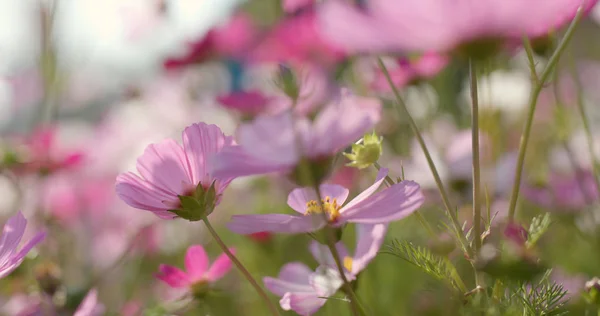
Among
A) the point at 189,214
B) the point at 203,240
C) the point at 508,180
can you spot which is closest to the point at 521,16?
the point at 189,214

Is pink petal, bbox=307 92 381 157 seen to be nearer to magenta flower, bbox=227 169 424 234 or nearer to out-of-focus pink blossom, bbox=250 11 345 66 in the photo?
magenta flower, bbox=227 169 424 234

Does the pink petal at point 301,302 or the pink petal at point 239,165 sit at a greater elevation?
the pink petal at point 239,165

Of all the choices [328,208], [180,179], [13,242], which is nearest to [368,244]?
→ [328,208]

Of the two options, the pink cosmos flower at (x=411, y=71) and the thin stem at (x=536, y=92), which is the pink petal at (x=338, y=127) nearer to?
the thin stem at (x=536, y=92)

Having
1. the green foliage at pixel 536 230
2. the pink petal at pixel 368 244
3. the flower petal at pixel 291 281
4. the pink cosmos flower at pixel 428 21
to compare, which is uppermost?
the pink cosmos flower at pixel 428 21

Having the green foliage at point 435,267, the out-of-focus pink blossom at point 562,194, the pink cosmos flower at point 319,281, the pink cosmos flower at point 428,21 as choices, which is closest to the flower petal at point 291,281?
the pink cosmos flower at point 319,281

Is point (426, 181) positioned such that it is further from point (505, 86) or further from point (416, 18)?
point (505, 86)

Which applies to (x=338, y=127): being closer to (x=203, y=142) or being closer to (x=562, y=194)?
(x=203, y=142)
